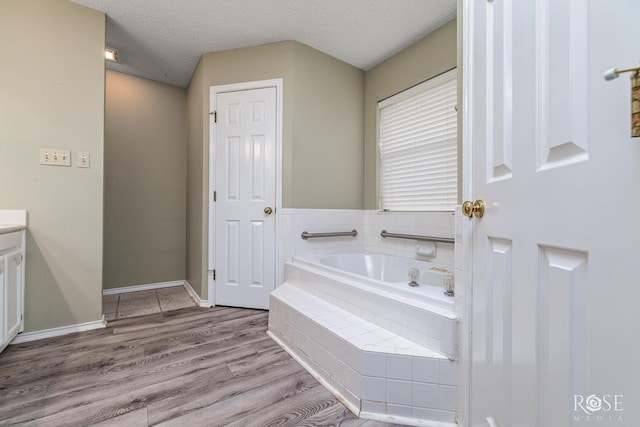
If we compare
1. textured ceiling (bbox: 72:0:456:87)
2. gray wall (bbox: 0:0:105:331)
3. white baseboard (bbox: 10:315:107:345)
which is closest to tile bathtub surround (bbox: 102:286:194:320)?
white baseboard (bbox: 10:315:107:345)

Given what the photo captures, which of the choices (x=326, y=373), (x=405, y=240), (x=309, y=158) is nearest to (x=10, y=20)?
(x=309, y=158)

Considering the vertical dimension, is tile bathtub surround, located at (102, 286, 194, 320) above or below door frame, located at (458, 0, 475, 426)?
below

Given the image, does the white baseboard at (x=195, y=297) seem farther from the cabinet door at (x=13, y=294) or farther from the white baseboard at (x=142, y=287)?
the cabinet door at (x=13, y=294)

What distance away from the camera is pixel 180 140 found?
135 inches

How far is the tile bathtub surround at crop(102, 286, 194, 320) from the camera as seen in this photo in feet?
8.11

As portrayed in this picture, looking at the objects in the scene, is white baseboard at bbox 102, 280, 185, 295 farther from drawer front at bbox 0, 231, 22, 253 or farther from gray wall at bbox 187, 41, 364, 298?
drawer front at bbox 0, 231, 22, 253

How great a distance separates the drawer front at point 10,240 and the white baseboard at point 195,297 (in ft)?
4.46

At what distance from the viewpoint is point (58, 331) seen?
1993 mm

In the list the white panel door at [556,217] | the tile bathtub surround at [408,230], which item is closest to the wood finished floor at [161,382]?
the white panel door at [556,217]

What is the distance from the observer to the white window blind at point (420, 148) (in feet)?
7.36

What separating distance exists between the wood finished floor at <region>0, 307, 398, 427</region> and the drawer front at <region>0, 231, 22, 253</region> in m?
0.67

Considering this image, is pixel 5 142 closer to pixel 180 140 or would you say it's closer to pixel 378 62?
pixel 180 140

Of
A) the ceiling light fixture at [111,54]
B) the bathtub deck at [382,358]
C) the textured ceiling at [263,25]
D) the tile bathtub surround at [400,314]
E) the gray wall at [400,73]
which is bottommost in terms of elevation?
the bathtub deck at [382,358]

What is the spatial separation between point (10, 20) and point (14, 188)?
1135 millimetres
